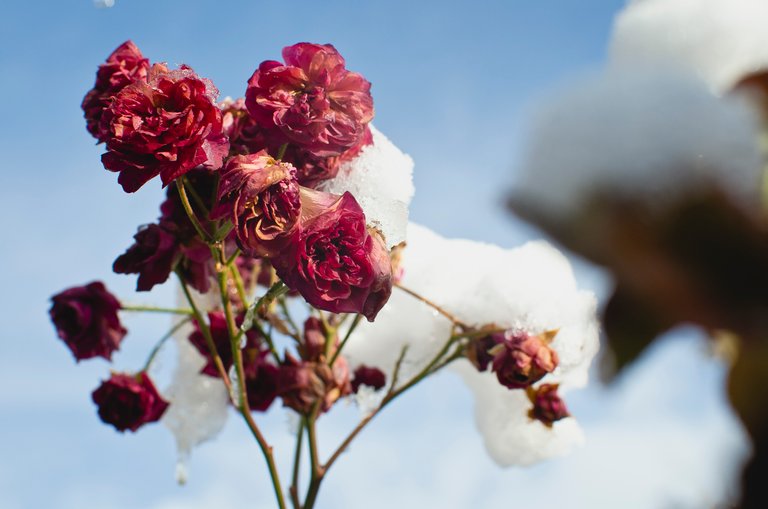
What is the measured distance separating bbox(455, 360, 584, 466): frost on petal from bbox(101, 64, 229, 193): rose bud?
45 cm

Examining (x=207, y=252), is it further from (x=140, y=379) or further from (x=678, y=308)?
(x=678, y=308)

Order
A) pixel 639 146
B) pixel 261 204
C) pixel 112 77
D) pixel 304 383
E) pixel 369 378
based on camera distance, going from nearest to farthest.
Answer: pixel 639 146 < pixel 261 204 < pixel 112 77 < pixel 304 383 < pixel 369 378

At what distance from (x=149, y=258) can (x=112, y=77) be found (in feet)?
0.50

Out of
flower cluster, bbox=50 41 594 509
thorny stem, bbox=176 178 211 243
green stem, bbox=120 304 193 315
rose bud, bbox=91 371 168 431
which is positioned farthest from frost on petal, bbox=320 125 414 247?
rose bud, bbox=91 371 168 431

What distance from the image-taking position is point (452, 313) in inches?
31.6

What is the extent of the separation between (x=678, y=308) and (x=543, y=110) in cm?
6

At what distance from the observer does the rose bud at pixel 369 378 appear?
33.5 inches

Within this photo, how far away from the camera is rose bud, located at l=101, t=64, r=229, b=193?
547mm

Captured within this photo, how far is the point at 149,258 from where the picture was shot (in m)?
0.68

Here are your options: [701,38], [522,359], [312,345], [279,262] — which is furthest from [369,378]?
[701,38]

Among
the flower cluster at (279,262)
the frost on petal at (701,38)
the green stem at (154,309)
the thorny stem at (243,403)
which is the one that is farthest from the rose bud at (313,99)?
the frost on petal at (701,38)

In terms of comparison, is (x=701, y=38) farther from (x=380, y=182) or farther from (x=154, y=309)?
(x=154, y=309)

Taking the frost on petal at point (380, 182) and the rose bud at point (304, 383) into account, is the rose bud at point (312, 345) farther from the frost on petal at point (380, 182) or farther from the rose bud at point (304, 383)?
the frost on petal at point (380, 182)

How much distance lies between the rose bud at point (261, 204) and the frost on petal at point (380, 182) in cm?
8
